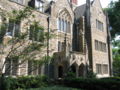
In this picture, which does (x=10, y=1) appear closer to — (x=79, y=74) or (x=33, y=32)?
(x=33, y=32)

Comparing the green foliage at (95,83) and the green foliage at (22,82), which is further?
the green foliage at (95,83)

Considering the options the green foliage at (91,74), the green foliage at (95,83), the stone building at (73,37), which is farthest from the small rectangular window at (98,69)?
the green foliage at (95,83)

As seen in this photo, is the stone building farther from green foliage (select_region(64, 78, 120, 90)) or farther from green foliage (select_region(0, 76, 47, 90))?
green foliage (select_region(64, 78, 120, 90))

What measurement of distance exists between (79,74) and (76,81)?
20.1 feet

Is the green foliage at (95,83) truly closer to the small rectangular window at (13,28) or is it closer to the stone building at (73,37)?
the stone building at (73,37)

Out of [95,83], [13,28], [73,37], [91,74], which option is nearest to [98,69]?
[91,74]

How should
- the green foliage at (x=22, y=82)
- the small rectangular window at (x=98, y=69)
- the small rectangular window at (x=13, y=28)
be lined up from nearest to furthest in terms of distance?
the small rectangular window at (x=13, y=28) < the green foliage at (x=22, y=82) < the small rectangular window at (x=98, y=69)

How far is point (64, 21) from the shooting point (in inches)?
939

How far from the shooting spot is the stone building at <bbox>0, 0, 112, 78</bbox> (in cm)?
1998

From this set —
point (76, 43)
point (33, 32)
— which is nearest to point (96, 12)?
point (76, 43)

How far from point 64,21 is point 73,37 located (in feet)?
9.07

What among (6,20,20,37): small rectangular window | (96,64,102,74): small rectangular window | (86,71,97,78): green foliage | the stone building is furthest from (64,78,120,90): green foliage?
→ (96,64,102,74): small rectangular window

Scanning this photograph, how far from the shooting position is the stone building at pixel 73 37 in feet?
65.6

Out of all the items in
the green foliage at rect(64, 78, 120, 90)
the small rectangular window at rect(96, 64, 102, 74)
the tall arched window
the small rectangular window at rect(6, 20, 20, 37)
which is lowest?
the green foliage at rect(64, 78, 120, 90)
